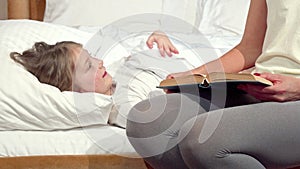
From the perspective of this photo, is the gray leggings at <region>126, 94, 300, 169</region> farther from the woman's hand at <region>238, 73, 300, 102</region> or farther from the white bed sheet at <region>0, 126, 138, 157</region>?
the white bed sheet at <region>0, 126, 138, 157</region>

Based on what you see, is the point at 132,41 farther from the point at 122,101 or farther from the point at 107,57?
the point at 122,101

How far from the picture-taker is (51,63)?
1621 mm

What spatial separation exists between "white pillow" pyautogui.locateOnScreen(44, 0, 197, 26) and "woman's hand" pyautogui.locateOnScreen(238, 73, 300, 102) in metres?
1.17

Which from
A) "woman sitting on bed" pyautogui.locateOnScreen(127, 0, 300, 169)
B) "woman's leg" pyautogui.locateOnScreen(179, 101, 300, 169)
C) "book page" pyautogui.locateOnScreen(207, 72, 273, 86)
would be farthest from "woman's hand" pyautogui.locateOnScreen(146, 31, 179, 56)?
"woman's leg" pyautogui.locateOnScreen(179, 101, 300, 169)

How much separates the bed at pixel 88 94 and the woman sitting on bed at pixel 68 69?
0.12 feet

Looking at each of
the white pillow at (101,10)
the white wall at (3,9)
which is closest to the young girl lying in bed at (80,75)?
the white pillow at (101,10)

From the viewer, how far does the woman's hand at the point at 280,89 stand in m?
1.20

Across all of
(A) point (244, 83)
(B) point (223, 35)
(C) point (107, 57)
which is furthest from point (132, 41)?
(A) point (244, 83)

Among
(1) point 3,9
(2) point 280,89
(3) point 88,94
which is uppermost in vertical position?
(2) point 280,89

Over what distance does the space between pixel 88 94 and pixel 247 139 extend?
24.0 inches

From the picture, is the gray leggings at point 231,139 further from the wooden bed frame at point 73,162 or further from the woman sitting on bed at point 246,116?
the wooden bed frame at point 73,162

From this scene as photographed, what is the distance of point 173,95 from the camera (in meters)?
1.29

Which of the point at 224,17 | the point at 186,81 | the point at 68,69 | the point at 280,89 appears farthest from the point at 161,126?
the point at 224,17

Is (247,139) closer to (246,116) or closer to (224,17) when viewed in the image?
(246,116)
